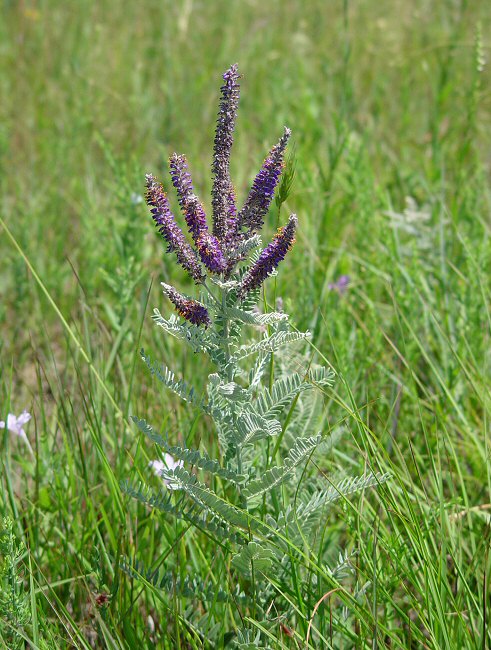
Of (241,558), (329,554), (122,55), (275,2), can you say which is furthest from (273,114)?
(241,558)

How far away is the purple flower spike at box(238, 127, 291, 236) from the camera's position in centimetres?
133

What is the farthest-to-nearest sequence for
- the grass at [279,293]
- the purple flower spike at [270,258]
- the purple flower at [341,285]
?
the purple flower at [341,285]
the grass at [279,293]
the purple flower spike at [270,258]

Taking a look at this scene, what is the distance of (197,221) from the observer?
52.6 inches

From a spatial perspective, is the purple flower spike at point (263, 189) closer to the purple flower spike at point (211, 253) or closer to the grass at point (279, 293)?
the purple flower spike at point (211, 253)

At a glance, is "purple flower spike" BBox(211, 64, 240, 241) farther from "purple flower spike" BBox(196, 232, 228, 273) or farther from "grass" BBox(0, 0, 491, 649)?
"grass" BBox(0, 0, 491, 649)

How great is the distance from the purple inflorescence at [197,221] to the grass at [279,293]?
405 mm

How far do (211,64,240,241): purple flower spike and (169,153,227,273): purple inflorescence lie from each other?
29 mm

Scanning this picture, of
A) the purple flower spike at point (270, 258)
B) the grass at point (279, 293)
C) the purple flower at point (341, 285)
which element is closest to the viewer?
the purple flower spike at point (270, 258)

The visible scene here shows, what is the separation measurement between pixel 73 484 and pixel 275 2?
17.6 ft

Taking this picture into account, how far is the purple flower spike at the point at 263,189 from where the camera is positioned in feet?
4.36

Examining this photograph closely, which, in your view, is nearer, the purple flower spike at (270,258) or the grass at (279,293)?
the purple flower spike at (270,258)

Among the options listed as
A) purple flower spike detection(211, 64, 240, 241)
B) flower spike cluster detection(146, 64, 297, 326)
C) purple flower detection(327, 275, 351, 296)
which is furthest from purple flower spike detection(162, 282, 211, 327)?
purple flower detection(327, 275, 351, 296)

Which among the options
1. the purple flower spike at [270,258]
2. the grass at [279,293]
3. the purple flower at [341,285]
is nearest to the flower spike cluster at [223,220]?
the purple flower spike at [270,258]

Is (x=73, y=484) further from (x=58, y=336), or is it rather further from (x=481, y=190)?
(x=481, y=190)
